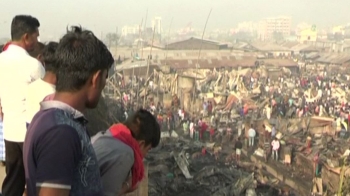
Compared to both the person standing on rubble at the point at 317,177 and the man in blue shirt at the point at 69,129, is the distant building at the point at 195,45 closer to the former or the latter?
the person standing on rubble at the point at 317,177

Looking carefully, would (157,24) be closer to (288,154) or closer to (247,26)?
(247,26)

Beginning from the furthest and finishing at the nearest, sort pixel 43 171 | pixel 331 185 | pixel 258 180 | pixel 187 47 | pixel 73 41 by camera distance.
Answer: pixel 187 47
pixel 258 180
pixel 331 185
pixel 73 41
pixel 43 171

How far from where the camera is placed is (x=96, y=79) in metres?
1.22

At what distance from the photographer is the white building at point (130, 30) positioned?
176 inches

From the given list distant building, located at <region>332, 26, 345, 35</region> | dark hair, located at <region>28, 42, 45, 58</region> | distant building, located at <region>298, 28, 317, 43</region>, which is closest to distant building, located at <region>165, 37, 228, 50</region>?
distant building, located at <region>298, 28, 317, 43</region>

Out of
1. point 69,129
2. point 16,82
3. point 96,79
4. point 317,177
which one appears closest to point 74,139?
point 69,129

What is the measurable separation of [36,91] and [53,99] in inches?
43.7

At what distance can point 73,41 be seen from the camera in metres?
1.22

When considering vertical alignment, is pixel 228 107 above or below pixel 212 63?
below

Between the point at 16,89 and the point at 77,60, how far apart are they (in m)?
1.44

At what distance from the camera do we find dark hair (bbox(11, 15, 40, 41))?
2.59 meters

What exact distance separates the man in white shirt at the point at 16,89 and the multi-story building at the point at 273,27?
7.08ft

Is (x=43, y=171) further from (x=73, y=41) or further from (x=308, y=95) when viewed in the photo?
(x=308, y=95)

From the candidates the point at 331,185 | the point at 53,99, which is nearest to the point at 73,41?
the point at 53,99
